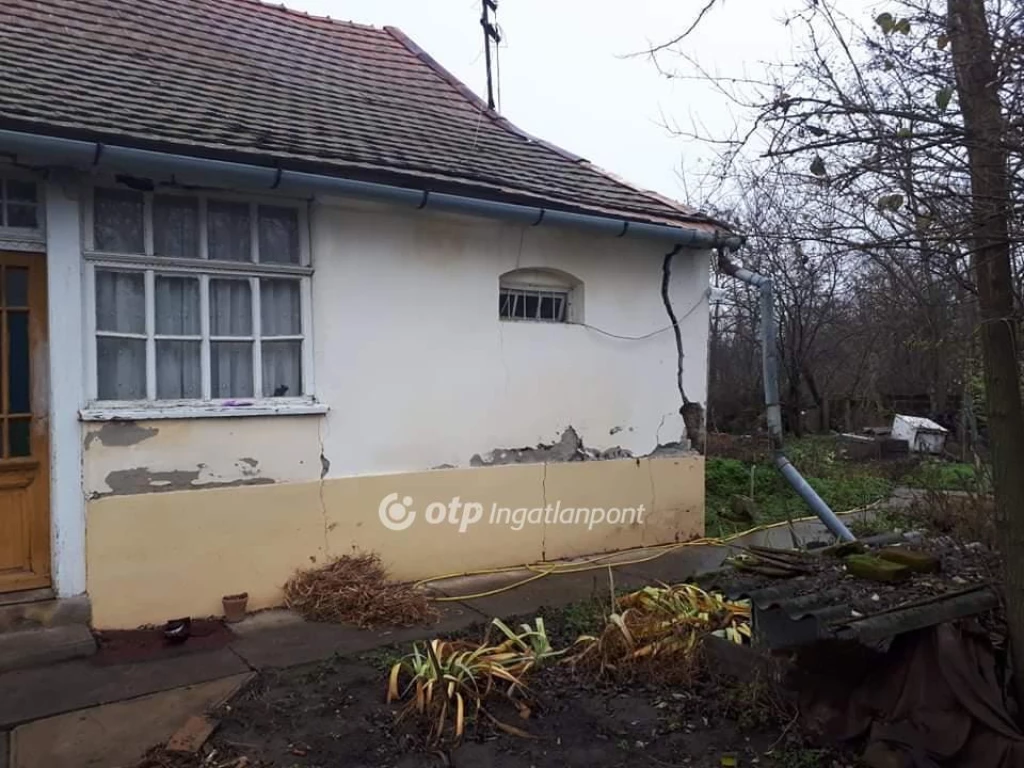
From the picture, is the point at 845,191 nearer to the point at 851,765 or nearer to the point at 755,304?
the point at 851,765

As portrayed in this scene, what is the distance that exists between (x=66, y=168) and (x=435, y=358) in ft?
9.57

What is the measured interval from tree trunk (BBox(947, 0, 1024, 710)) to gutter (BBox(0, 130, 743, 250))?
12.5 feet

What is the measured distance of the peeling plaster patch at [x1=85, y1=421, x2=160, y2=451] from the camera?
4859mm

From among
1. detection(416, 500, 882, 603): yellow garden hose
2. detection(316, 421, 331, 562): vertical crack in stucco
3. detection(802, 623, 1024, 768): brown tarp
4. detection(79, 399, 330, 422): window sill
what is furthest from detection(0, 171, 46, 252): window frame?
detection(802, 623, 1024, 768): brown tarp

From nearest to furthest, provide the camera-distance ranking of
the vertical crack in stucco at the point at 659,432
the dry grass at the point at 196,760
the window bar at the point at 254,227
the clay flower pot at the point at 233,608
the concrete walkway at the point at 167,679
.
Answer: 1. the dry grass at the point at 196,760
2. the concrete walkway at the point at 167,679
3. the clay flower pot at the point at 233,608
4. the window bar at the point at 254,227
5. the vertical crack in stucco at the point at 659,432

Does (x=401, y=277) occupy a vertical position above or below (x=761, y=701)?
above

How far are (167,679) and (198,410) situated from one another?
1803 millimetres

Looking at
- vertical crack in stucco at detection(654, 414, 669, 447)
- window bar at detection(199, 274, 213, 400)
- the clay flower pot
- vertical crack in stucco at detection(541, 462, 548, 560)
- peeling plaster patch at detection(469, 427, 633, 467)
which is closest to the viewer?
the clay flower pot

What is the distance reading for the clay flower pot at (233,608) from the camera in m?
5.21

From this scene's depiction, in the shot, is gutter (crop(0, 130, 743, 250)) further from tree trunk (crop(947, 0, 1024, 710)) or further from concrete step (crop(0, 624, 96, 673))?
tree trunk (crop(947, 0, 1024, 710))

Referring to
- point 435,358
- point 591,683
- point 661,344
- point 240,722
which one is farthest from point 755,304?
point 240,722

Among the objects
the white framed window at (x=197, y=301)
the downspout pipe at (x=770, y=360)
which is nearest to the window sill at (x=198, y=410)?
the white framed window at (x=197, y=301)

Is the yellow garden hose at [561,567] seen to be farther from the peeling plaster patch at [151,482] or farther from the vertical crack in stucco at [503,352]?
the peeling plaster patch at [151,482]

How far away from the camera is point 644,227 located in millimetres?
6930
